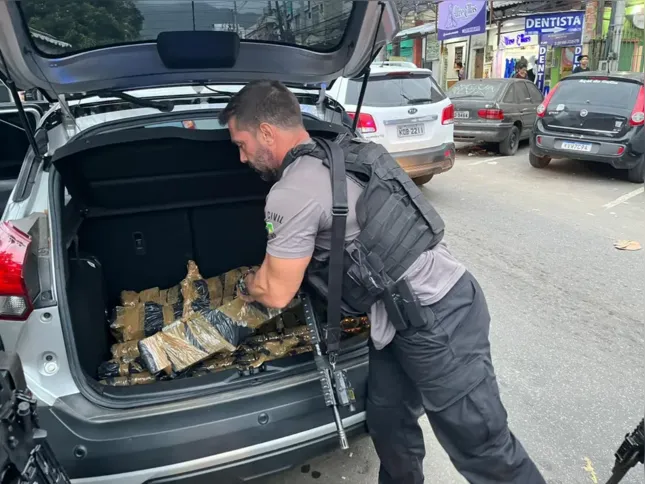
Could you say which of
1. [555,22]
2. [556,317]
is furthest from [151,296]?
[555,22]

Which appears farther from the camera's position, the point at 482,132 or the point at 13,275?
the point at 482,132

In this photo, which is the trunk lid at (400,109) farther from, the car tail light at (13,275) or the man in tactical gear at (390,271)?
the car tail light at (13,275)

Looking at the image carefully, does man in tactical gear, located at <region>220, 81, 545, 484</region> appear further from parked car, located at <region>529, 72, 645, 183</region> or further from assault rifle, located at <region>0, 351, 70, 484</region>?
parked car, located at <region>529, 72, 645, 183</region>

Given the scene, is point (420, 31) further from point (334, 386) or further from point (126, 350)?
point (334, 386)

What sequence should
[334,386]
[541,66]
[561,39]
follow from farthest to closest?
[541,66] → [561,39] → [334,386]

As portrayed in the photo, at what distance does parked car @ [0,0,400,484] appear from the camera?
5.85ft

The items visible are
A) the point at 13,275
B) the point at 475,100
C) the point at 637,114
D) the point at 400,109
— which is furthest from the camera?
the point at 475,100

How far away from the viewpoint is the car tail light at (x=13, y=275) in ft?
5.58

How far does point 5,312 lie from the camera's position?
5.74ft

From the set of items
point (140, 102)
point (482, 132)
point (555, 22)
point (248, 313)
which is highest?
point (555, 22)

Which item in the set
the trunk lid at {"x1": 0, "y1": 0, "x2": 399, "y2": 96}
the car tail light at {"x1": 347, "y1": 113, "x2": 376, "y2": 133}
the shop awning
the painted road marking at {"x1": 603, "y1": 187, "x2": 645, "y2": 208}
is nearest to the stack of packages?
the trunk lid at {"x1": 0, "y1": 0, "x2": 399, "y2": 96}

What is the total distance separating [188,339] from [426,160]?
4963mm

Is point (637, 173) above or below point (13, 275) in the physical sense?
below

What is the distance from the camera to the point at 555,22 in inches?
622
